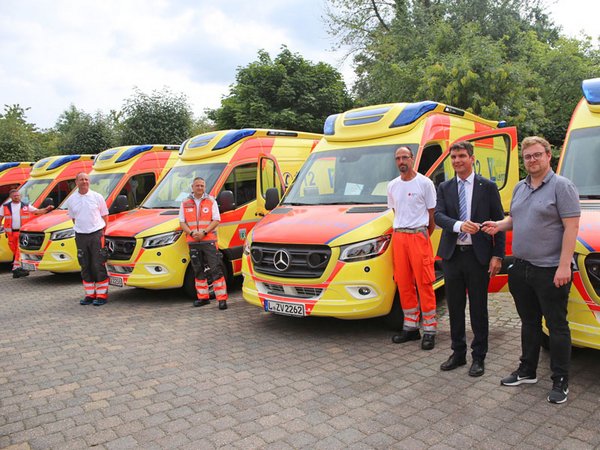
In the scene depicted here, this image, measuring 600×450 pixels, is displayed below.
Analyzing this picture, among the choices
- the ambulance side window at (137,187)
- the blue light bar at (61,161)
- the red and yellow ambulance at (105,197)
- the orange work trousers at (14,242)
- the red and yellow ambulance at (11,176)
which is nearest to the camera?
the red and yellow ambulance at (105,197)

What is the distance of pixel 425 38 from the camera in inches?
702

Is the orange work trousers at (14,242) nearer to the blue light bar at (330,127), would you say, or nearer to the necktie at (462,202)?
the blue light bar at (330,127)

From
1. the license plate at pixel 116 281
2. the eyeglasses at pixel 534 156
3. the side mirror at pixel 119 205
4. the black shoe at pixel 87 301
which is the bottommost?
the black shoe at pixel 87 301

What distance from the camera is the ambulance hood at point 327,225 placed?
18.0ft

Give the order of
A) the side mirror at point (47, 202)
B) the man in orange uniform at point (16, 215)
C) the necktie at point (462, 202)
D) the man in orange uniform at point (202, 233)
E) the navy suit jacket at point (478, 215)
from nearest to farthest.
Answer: the navy suit jacket at point (478, 215) → the necktie at point (462, 202) → the man in orange uniform at point (202, 233) → the man in orange uniform at point (16, 215) → the side mirror at point (47, 202)

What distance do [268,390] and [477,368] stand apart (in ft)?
5.98

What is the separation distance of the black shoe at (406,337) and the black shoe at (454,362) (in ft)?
2.52

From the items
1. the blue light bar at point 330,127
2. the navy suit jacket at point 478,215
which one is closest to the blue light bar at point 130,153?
the blue light bar at point 330,127

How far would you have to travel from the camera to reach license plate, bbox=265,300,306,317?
559 centimetres

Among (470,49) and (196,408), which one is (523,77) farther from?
(196,408)

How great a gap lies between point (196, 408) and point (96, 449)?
0.80 meters

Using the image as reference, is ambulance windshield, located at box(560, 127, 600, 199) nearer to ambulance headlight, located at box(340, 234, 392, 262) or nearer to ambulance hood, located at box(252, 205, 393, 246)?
ambulance hood, located at box(252, 205, 393, 246)

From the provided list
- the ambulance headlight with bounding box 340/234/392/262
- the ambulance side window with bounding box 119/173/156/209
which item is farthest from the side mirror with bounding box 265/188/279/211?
the ambulance side window with bounding box 119/173/156/209

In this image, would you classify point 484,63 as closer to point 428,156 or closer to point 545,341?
point 428,156
